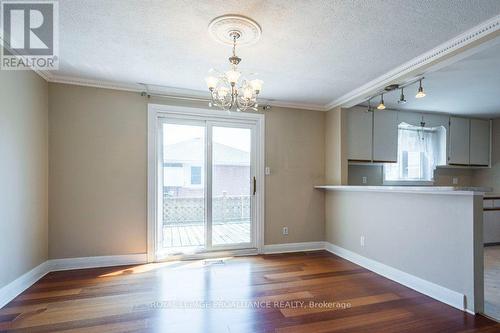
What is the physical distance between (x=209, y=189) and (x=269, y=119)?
4.75ft

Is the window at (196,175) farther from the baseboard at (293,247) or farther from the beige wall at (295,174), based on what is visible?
the baseboard at (293,247)

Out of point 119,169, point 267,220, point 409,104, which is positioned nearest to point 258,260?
point 267,220

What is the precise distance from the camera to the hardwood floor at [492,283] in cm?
226

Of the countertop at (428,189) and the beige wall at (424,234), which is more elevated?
the countertop at (428,189)

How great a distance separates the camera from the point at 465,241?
7.37 feet

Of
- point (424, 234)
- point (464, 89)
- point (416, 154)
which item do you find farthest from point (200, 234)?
point (416, 154)

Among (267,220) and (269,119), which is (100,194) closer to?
(267,220)

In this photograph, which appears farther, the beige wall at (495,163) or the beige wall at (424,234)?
the beige wall at (495,163)

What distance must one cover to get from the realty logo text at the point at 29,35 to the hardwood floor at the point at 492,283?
4344mm

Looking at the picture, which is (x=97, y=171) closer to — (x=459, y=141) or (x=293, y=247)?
(x=293, y=247)

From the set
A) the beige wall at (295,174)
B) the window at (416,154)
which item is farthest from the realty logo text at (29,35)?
the window at (416,154)

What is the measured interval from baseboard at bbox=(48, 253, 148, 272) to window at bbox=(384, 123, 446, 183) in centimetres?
431

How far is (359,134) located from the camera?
164 inches

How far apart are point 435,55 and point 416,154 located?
119 inches
